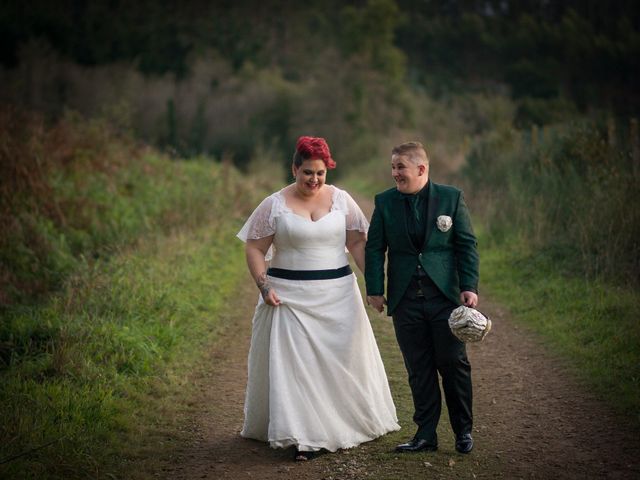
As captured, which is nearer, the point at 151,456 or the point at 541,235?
the point at 151,456

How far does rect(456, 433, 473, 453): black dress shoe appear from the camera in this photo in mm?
4911

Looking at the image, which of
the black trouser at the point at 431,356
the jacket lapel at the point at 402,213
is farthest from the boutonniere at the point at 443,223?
the black trouser at the point at 431,356

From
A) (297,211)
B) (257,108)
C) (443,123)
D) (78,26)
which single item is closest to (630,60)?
(443,123)

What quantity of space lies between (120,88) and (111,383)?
88.8 ft

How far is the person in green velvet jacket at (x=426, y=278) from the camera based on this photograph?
191 inches

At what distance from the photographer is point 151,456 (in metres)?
5.02

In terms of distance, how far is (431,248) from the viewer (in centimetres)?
486

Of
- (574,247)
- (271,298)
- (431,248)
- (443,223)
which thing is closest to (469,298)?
(431,248)

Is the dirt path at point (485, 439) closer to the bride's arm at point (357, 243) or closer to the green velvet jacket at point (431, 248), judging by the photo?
the green velvet jacket at point (431, 248)

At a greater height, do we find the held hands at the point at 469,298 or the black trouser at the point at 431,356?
the held hands at the point at 469,298

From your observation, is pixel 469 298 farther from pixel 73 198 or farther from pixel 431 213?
pixel 73 198

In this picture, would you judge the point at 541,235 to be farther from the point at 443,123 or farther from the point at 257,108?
the point at 257,108

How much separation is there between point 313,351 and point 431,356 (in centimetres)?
79

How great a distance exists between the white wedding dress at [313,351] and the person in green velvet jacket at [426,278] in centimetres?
31
